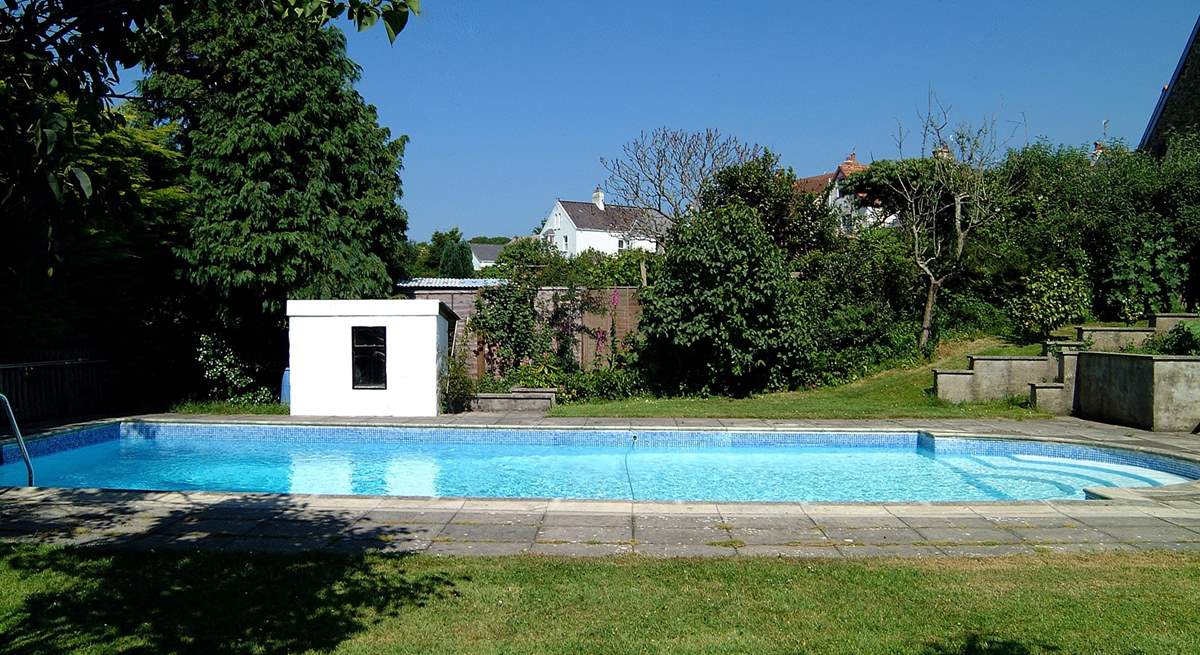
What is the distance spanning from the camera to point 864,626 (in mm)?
4492

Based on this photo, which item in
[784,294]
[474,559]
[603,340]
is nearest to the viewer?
[474,559]

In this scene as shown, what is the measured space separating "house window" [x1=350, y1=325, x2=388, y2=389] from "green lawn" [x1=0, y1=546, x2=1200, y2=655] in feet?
27.7

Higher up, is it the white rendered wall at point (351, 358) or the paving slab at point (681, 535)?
the white rendered wall at point (351, 358)

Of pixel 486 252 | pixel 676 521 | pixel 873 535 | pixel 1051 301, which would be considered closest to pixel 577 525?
pixel 676 521

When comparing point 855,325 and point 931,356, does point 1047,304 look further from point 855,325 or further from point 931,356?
point 855,325

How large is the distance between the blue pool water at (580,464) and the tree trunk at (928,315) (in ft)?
18.4

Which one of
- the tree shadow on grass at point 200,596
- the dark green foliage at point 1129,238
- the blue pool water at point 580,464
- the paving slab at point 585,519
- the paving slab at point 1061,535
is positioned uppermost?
the dark green foliage at point 1129,238

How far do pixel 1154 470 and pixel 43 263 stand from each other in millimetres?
11966

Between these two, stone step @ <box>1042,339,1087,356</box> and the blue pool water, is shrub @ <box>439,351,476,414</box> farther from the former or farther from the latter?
stone step @ <box>1042,339,1087,356</box>

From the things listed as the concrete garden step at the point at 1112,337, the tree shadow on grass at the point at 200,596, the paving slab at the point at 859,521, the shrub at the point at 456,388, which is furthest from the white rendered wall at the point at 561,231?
the tree shadow on grass at the point at 200,596

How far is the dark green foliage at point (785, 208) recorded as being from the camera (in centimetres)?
1986

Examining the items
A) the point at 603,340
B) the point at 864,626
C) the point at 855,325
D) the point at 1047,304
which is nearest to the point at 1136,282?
the point at 1047,304

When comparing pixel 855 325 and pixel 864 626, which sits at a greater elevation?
pixel 855 325

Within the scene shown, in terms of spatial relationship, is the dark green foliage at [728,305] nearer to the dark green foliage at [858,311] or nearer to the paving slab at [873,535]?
the dark green foliage at [858,311]
